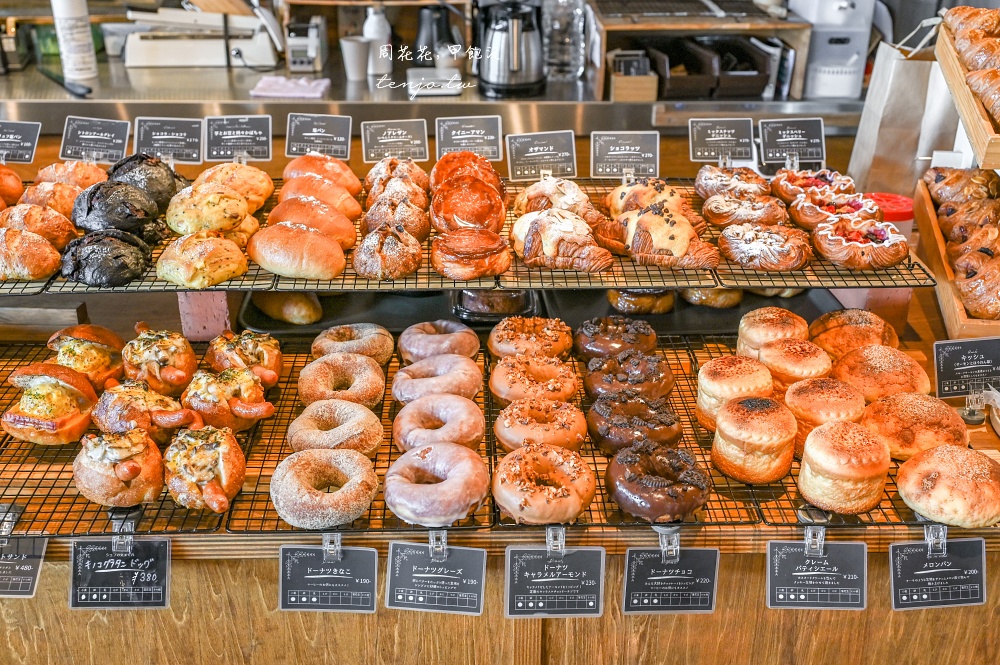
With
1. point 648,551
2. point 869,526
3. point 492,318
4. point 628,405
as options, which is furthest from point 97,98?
point 869,526

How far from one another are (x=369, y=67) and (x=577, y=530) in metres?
3.80

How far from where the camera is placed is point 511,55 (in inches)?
183

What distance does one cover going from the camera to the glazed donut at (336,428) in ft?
7.48

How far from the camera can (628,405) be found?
2418mm

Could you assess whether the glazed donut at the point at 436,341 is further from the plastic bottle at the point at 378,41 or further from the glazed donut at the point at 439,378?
the plastic bottle at the point at 378,41

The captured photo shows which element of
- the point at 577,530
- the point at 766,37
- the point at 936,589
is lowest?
the point at 936,589

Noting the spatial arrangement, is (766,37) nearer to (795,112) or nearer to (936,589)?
(795,112)

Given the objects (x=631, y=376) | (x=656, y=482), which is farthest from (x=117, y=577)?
(x=631, y=376)

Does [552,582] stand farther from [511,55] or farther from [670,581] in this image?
[511,55]

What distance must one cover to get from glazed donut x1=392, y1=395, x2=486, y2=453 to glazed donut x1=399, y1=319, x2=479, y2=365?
0.30m

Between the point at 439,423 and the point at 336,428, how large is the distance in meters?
0.29

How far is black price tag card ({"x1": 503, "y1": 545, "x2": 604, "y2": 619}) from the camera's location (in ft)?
6.81

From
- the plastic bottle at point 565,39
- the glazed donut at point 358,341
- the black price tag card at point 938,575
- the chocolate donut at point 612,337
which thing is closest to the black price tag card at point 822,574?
the black price tag card at point 938,575

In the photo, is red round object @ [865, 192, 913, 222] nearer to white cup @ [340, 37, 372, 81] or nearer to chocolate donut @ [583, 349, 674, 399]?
chocolate donut @ [583, 349, 674, 399]
